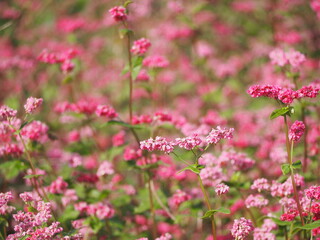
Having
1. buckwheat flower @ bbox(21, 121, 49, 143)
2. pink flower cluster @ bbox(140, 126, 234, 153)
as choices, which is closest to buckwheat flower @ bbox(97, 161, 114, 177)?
buckwheat flower @ bbox(21, 121, 49, 143)

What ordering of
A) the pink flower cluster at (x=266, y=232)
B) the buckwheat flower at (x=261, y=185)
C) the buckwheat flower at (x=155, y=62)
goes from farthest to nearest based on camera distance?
1. the buckwheat flower at (x=155, y=62)
2. the buckwheat flower at (x=261, y=185)
3. the pink flower cluster at (x=266, y=232)

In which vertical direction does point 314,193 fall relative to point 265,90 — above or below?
below

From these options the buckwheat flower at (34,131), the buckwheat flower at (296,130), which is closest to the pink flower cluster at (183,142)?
the buckwheat flower at (296,130)

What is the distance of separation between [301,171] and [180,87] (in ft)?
8.80

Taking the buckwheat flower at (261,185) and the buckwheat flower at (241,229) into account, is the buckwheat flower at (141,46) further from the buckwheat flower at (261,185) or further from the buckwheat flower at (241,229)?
the buckwheat flower at (241,229)

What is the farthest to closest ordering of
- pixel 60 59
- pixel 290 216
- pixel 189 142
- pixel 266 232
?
pixel 60 59 < pixel 266 232 < pixel 290 216 < pixel 189 142

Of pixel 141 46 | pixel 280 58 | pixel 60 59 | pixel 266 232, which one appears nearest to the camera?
pixel 266 232

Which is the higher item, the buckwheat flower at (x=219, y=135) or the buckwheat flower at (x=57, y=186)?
the buckwheat flower at (x=219, y=135)

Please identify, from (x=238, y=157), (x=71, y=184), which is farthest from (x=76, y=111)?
(x=238, y=157)

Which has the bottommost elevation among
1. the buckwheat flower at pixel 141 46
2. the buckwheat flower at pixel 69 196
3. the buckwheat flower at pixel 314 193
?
the buckwheat flower at pixel 314 193

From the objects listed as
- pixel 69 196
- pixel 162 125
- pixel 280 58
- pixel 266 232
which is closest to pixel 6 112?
pixel 69 196

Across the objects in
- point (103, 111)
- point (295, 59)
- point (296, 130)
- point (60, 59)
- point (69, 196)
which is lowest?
point (69, 196)

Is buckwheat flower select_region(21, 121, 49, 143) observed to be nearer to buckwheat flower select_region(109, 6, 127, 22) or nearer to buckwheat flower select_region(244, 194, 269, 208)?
buckwheat flower select_region(109, 6, 127, 22)

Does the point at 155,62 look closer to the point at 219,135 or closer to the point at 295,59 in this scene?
the point at 295,59
